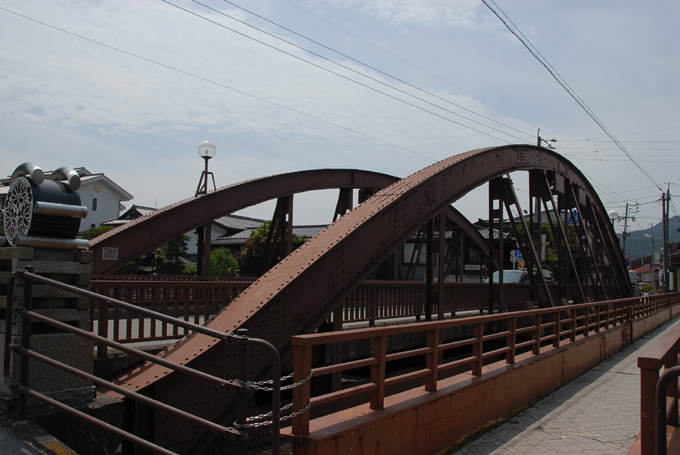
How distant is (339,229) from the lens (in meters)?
7.06

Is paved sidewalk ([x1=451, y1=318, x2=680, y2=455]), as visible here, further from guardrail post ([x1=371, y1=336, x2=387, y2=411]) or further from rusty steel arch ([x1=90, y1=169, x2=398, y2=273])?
rusty steel arch ([x1=90, y1=169, x2=398, y2=273])

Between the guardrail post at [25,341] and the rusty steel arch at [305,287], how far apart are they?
0.94 m

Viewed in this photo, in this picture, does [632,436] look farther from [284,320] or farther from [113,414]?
[113,414]

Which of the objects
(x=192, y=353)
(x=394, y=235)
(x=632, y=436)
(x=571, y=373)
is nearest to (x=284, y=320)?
(x=192, y=353)

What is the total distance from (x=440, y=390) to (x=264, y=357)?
1955 mm

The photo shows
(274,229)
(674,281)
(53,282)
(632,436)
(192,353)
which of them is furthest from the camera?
(674,281)

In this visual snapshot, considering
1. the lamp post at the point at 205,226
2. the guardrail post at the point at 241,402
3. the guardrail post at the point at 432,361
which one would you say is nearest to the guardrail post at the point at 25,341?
the guardrail post at the point at 241,402

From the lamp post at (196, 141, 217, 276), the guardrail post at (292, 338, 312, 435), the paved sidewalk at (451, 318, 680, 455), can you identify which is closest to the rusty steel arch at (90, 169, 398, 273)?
the lamp post at (196, 141, 217, 276)

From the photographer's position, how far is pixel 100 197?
50.7 metres

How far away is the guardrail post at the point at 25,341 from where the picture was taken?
179 inches

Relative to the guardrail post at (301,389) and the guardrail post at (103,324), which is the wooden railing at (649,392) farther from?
the guardrail post at (103,324)

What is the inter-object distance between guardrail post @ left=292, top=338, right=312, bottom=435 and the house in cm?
4875

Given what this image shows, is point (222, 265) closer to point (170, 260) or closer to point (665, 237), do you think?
point (170, 260)

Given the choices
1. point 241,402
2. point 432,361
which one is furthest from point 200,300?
point 241,402
